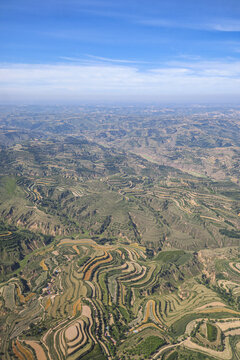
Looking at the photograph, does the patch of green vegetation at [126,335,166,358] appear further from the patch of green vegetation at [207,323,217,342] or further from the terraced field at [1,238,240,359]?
the patch of green vegetation at [207,323,217,342]

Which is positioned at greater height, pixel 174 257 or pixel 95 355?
pixel 95 355

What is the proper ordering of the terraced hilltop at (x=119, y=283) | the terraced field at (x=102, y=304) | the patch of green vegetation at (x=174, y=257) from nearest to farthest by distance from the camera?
the terraced field at (x=102, y=304)
the terraced hilltop at (x=119, y=283)
the patch of green vegetation at (x=174, y=257)

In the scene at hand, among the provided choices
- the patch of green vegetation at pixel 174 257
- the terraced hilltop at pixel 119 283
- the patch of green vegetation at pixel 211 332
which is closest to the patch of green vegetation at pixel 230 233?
the terraced hilltop at pixel 119 283

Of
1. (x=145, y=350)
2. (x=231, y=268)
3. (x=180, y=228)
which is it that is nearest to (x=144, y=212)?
(x=180, y=228)

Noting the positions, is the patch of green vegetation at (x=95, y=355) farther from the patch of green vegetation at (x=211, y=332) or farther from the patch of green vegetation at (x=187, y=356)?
the patch of green vegetation at (x=211, y=332)

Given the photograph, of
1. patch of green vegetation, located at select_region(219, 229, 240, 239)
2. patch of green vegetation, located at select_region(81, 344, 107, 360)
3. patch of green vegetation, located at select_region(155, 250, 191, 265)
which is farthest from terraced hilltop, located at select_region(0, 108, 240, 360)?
patch of green vegetation, located at select_region(219, 229, 240, 239)

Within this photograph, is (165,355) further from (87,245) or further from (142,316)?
(87,245)

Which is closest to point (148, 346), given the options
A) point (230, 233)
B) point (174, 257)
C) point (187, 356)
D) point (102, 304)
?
point (187, 356)

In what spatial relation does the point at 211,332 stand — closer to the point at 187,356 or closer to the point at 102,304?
the point at 187,356

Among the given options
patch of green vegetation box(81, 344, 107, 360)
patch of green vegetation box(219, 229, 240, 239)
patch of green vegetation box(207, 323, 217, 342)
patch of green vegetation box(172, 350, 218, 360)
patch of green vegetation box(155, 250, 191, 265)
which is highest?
patch of green vegetation box(219, 229, 240, 239)
